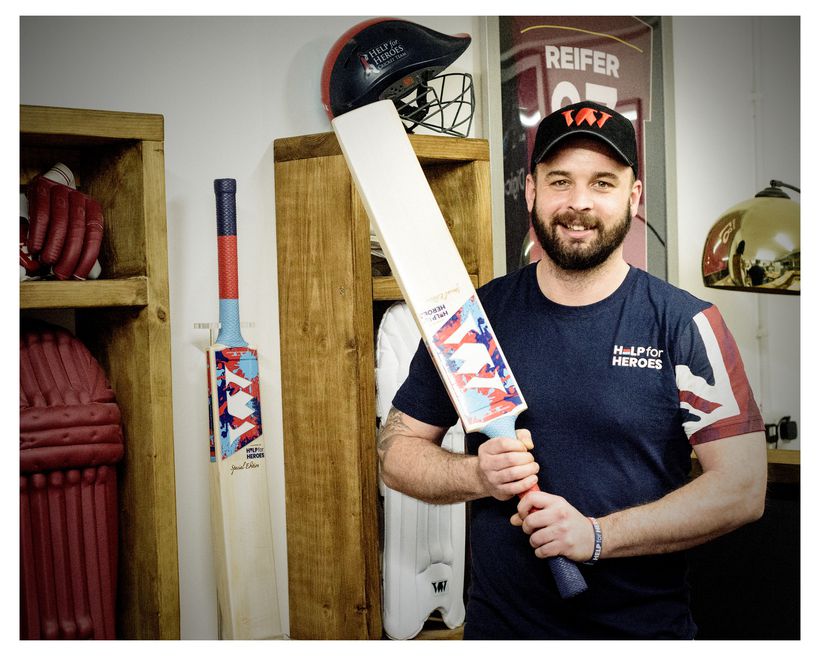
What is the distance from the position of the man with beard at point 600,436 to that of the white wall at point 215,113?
599mm

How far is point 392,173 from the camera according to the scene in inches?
61.1

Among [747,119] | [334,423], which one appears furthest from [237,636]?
[747,119]

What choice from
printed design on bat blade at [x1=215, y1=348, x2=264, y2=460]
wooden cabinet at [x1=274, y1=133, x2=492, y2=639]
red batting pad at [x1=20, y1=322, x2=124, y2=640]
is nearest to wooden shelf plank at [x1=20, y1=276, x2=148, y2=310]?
red batting pad at [x1=20, y1=322, x2=124, y2=640]

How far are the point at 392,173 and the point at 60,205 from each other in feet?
2.02

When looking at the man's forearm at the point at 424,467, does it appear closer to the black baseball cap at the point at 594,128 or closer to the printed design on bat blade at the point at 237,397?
the printed design on bat blade at the point at 237,397

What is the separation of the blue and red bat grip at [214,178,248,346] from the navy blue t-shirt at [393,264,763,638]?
22.7 inches

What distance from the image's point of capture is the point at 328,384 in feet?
6.07

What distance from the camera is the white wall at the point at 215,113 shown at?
5.86 feet

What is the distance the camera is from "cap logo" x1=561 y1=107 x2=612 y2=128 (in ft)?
4.99

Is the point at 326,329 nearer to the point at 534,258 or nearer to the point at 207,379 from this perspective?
the point at 207,379

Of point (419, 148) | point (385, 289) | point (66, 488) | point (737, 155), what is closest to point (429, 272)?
point (385, 289)

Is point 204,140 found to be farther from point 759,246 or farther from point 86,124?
point 759,246

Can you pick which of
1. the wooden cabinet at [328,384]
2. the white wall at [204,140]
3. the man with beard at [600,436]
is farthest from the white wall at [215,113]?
the man with beard at [600,436]

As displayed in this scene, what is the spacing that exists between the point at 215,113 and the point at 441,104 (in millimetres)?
526
